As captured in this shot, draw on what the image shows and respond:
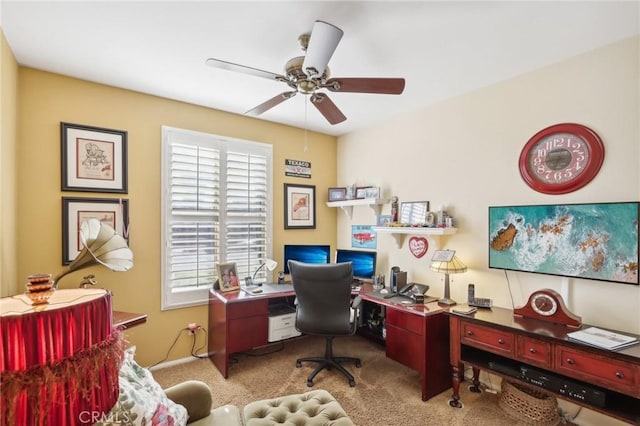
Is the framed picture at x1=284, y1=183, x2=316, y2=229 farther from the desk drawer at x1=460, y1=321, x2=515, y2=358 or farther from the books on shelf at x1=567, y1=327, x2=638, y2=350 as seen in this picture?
the books on shelf at x1=567, y1=327, x2=638, y2=350

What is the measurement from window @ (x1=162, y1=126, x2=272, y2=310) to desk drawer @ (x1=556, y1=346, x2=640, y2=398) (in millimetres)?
2805

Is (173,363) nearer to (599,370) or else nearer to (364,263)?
(364,263)

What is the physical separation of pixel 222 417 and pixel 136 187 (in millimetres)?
2219

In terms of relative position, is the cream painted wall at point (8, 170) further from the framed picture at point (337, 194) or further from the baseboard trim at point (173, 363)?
the framed picture at point (337, 194)

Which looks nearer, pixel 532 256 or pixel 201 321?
pixel 532 256

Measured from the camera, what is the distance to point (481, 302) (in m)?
2.55

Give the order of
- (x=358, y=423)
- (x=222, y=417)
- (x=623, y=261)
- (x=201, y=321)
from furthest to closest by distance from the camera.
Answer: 1. (x=201, y=321)
2. (x=358, y=423)
3. (x=623, y=261)
4. (x=222, y=417)

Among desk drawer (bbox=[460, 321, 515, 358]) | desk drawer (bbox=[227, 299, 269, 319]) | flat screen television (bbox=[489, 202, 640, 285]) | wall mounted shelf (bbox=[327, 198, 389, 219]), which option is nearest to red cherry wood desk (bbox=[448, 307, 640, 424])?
desk drawer (bbox=[460, 321, 515, 358])

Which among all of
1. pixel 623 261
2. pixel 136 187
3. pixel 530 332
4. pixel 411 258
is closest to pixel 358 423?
pixel 530 332

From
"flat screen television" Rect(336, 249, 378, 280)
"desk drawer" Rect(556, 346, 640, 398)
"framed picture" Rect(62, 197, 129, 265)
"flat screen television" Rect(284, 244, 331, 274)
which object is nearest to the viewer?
"desk drawer" Rect(556, 346, 640, 398)

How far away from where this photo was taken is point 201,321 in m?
3.18

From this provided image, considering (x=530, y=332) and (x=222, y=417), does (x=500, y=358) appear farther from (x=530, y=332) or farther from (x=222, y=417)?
(x=222, y=417)

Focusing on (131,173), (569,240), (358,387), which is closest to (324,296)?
(358,387)

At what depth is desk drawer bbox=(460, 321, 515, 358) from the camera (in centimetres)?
208
